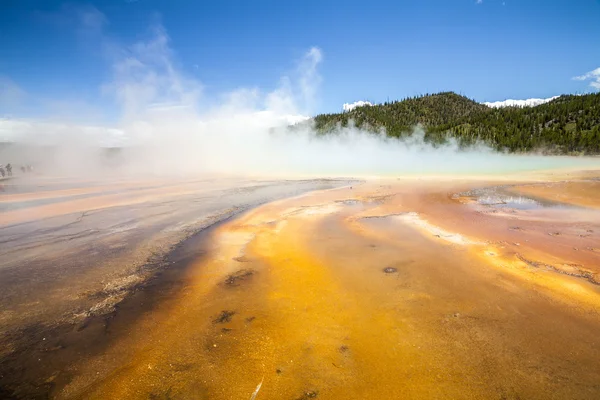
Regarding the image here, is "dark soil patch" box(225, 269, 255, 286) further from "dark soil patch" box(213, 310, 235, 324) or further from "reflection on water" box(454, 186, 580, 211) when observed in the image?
"reflection on water" box(454, 186, 580, 211)

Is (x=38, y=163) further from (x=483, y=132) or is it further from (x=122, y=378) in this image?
(x=483, y=132)

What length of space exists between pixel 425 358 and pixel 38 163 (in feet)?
165

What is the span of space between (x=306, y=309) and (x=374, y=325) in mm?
978

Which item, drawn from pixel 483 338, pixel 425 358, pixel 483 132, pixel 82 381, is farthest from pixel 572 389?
pixel 483 132

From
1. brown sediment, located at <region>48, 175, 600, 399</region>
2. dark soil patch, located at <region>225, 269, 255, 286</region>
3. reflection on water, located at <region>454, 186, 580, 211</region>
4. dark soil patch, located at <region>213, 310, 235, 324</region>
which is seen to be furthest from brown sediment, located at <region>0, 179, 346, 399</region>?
reflection on water, located at <region>454, 186, 580, 211</region>

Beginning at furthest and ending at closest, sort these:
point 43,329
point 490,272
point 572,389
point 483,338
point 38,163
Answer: point 38,163 → point 490,272 → point 43,329 → point 483,338 → point 572,389

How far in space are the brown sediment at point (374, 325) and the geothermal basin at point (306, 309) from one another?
0.07 feet

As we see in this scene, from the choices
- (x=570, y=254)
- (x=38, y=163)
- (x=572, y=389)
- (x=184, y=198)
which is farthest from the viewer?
(x=38, y=163)

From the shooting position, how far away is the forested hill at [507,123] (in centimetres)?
4678

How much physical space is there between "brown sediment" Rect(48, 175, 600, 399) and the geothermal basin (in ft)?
0.07

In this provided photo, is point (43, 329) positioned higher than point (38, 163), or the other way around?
point (38, 163)

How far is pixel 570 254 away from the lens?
19.6 ft

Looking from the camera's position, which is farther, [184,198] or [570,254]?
[184,198]

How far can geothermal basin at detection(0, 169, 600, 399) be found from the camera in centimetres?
313
